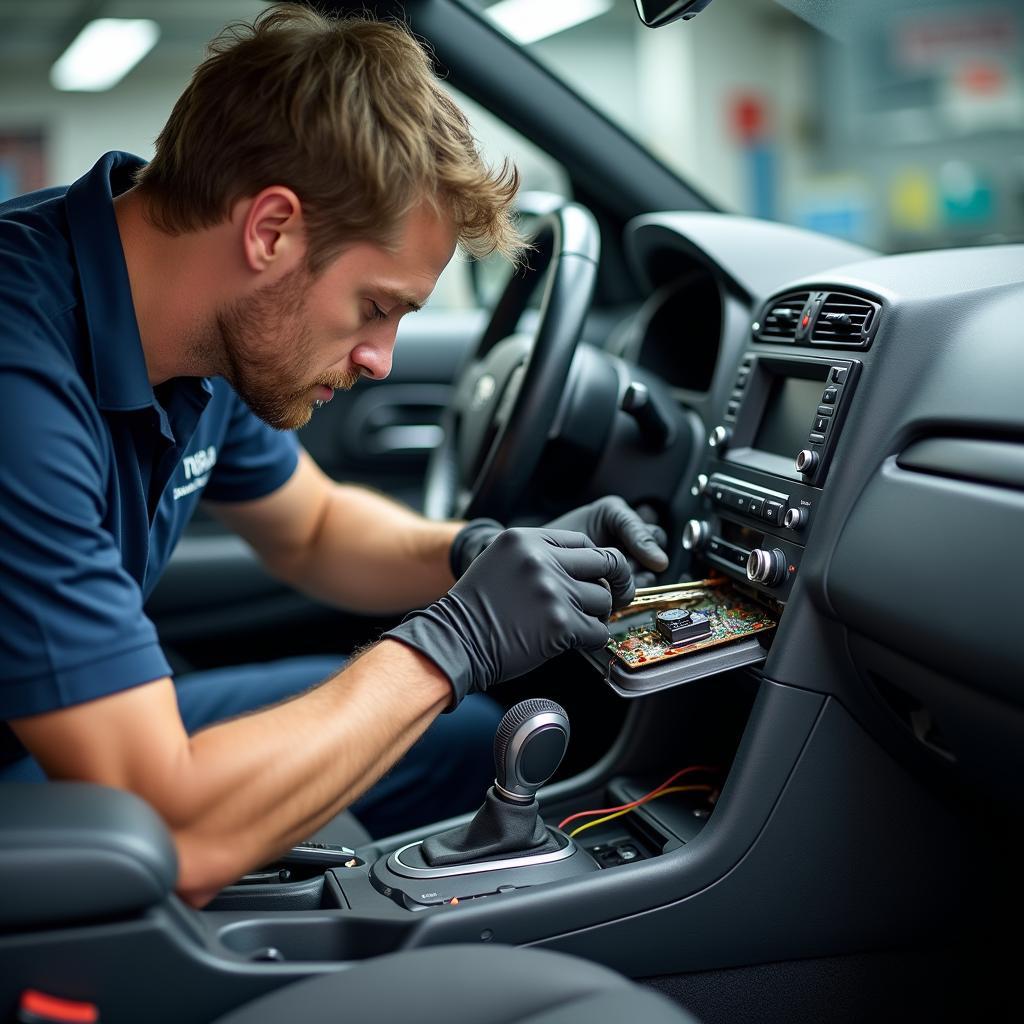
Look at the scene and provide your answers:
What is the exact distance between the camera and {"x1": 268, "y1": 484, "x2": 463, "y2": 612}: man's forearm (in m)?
1.76

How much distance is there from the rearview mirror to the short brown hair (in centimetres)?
26

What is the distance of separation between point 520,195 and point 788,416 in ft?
3.15

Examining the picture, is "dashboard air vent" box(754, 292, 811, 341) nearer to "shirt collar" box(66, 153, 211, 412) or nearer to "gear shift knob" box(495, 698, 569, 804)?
"gear shift knob" box(495, 698, 569, 804)

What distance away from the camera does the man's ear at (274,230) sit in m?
1.17

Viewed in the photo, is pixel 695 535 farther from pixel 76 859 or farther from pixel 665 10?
pixel 76 859

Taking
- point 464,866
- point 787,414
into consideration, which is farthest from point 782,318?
point 464,866

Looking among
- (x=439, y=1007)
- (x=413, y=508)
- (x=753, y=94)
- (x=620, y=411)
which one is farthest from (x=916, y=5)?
(x=753, y=94)

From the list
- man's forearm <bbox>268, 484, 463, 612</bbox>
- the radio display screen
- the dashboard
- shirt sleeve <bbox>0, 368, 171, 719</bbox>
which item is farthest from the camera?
man's forearm <bbox>268, 484, 463, 612</bbox>

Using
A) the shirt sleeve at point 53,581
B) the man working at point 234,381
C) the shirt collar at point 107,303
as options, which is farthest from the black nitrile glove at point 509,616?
the shirt collar at point 107,303

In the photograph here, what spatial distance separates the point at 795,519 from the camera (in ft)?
4.33

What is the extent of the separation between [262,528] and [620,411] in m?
0.59

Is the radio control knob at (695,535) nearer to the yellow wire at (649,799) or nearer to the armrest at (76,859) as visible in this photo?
the yellow wire at (649,799)

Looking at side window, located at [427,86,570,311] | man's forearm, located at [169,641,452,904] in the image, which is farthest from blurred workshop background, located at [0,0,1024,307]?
man's forearm, located at [169,641,452,904]

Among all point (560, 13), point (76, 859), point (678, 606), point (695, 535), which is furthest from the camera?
point (560, 13)
